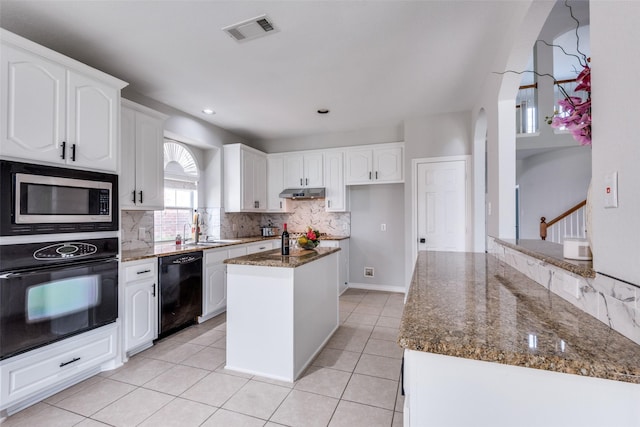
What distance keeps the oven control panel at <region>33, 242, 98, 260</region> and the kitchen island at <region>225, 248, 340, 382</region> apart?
3.28ft

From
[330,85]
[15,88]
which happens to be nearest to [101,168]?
[15,88]

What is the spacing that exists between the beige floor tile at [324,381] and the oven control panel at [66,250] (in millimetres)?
1837

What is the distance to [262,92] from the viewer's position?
3258 mm

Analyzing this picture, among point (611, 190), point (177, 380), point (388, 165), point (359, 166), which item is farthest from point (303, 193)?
point (611, 190)

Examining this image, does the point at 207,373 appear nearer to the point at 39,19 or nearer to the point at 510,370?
the point at 510,370

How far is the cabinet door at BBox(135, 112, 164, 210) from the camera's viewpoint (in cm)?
298

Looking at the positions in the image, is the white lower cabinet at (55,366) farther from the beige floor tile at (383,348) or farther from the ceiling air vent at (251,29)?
the ceiling air vent at (251,29)

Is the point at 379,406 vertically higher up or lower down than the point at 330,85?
lower down

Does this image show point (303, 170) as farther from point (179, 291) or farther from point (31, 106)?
point (31, 106)

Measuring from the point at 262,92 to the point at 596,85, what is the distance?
2.90 meters

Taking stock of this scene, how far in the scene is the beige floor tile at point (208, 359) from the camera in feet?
8.04

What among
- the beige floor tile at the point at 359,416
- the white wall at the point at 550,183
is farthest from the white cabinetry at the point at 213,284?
the white wall at the point at 550,183

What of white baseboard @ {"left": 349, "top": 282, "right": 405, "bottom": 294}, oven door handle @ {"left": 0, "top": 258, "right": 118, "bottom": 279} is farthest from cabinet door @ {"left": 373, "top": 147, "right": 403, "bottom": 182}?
oven door handle @ {"left": 0, "top": 258, "right": 118, "bottom": 279}

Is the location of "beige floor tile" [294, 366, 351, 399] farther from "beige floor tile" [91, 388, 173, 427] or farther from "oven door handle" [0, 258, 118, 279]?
"oven door handle" [0, 258, 118, 279]
